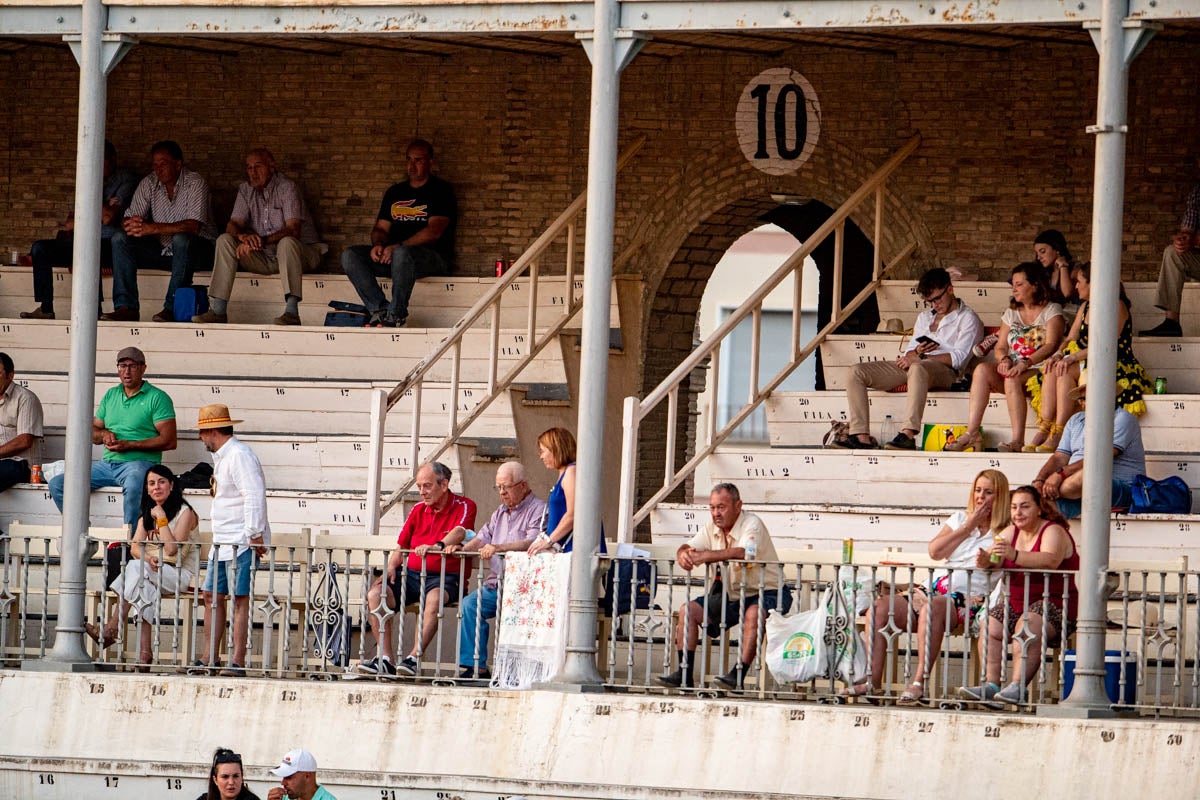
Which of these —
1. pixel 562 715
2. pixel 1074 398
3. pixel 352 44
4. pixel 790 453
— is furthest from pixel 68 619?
pixel 352 44

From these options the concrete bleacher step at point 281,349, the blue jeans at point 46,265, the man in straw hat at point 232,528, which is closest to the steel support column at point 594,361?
the man in straw hat at point 232,528

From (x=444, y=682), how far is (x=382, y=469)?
355cm

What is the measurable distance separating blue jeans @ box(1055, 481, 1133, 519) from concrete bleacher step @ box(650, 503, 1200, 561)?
14cm

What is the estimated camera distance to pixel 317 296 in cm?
1708

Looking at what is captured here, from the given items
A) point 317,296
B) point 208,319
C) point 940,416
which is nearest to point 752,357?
point 940,416

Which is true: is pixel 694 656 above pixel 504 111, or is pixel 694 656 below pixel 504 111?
below

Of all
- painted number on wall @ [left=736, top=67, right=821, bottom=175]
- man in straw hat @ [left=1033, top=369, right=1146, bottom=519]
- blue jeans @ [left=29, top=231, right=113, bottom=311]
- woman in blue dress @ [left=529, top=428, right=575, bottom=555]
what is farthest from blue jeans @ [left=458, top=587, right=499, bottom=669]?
blue jeans @ [left=29, top=231, right=113, bottom=311]

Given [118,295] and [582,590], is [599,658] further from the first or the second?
[118,295]

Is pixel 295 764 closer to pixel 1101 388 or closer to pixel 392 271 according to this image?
pixel 1101 388

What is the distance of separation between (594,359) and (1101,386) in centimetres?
258

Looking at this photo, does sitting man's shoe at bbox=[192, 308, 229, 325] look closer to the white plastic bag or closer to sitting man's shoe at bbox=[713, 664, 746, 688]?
sitting man's shoe at bbox=[713, 664, 746, 688]

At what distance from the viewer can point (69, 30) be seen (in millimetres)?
12148

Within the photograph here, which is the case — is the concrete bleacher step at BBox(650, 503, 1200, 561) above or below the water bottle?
below

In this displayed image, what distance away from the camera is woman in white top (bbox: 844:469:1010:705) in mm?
10438
